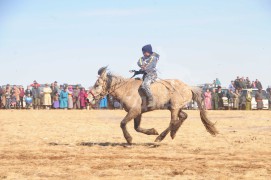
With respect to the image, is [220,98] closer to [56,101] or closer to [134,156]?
[56,101]

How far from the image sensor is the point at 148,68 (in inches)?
562

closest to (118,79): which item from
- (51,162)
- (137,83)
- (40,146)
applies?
(137,83)

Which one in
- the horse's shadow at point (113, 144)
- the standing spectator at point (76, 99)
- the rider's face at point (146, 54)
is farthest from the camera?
the standing spectator at point (76, 99)

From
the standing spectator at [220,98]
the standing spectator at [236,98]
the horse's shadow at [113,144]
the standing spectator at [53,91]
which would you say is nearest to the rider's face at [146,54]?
the horse's shadow at [113,144]

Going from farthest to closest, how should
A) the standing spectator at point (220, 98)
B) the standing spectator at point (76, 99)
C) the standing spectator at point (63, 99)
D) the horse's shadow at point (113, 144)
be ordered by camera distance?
the standing spectator at point (76, 99) < the standing spectator at point (63, 99) < the standing spectator at point (220, 98) < the horse's shadow at point (113, 144)

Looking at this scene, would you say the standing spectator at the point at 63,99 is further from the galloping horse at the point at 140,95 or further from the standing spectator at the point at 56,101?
the galloping horse at the point at 140,95

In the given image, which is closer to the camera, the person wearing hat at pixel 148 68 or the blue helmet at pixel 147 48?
the person wearing hat at pixel 148 68

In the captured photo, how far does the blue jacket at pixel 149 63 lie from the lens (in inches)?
562

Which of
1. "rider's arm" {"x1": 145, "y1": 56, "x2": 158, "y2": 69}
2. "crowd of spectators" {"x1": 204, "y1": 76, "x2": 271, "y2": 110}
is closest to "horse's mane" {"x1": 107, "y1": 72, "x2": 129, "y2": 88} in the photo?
"rider's arm" {"x1": 145, "y1": 56, "x2": 158, "y2": 69}

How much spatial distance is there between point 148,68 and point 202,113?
2007 mm

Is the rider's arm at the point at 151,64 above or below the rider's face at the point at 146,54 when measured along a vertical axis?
below

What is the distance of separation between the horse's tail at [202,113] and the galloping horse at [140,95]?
4cm

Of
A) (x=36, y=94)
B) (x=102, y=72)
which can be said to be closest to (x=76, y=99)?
(x=36, y=94)

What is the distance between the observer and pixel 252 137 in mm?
16188
